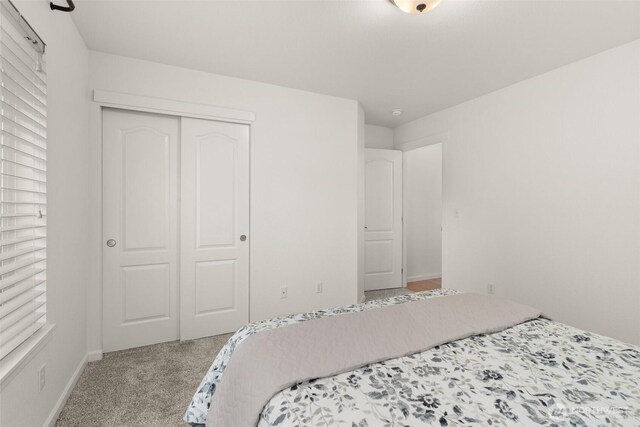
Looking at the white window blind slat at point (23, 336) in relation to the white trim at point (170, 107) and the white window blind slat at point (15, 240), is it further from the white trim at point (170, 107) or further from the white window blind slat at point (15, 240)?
the white trim at point (170, 107)

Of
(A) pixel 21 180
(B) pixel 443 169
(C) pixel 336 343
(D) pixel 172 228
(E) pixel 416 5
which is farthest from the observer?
(B) pixel 443 169

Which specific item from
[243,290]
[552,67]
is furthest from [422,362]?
[552,67]

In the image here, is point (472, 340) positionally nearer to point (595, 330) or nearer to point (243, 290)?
point (595, 330)

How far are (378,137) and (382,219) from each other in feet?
4.16

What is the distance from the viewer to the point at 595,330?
237cm

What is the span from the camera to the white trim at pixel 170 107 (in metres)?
2.36

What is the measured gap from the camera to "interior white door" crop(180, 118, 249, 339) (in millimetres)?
2686

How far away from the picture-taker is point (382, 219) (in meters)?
4.32

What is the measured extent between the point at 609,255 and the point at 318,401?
266 cm

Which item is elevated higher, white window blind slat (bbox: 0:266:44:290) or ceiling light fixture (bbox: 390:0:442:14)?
ceiling light fixture (bbox: 390:0:442:14)

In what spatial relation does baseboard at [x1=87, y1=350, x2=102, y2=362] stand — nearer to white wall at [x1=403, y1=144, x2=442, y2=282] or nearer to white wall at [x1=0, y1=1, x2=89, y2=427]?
white wall at [x1=0, y1=1, x2=89, y2=427]

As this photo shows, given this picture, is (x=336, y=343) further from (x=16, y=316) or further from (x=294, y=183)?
(x=294, y=183)

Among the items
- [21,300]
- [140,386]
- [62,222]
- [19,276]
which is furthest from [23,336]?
[140,386]

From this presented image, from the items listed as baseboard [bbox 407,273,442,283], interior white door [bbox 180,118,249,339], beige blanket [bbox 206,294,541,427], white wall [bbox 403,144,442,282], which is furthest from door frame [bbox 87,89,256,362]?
baseboard [bbox 407,273,442,283]
